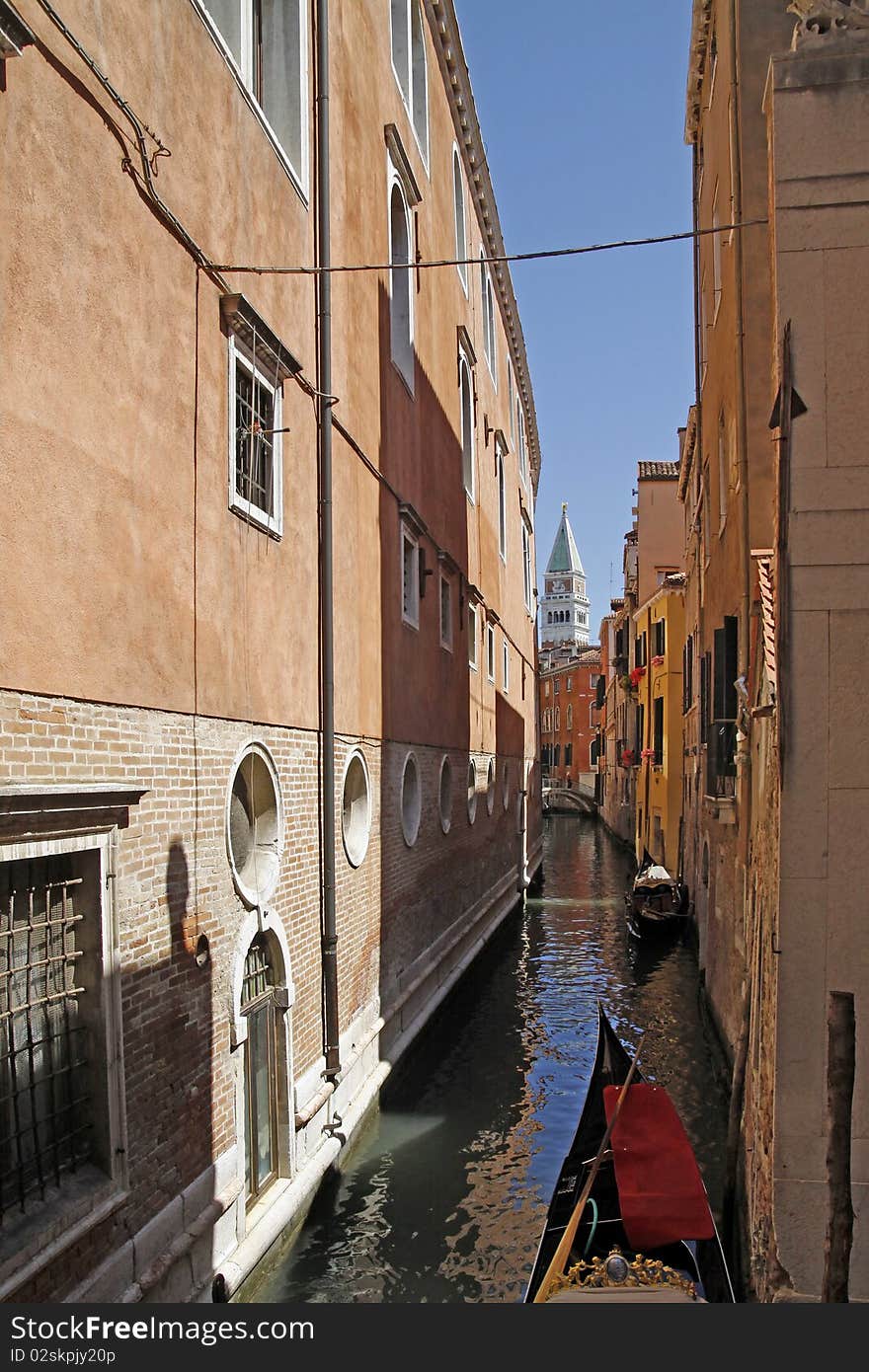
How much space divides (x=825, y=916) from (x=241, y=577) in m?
→ 3.59

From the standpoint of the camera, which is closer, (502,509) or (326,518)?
(326,518)

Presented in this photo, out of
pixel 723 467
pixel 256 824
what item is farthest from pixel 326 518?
pixel 723 467

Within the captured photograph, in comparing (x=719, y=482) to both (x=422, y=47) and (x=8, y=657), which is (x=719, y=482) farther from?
(x=8, y=657)

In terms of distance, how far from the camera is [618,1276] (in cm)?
497

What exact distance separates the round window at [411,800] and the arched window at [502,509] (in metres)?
10.8

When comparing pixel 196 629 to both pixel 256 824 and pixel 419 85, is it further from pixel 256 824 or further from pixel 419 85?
pixel 419 85

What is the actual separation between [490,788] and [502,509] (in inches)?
247

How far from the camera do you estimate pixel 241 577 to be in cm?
674

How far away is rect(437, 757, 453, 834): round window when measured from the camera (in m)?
14.4

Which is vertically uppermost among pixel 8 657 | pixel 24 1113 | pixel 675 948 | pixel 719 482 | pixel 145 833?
pixel 719 482

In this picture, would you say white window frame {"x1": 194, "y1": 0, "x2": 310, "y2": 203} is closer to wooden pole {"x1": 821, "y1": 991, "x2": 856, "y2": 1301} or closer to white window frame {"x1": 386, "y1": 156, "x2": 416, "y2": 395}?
white window frame {"x1": 386, "y1": 156, "x2": 416, "y2": 395}

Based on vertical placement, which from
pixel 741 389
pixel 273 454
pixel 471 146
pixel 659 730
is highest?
pixel 471 146

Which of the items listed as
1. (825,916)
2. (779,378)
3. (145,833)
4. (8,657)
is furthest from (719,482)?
(8,657)

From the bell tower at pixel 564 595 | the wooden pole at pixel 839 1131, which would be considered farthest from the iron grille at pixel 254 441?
the bell tower at pixel 564 595
